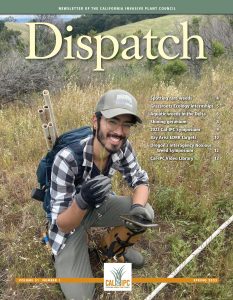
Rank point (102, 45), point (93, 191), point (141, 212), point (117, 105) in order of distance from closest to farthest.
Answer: point (93, 191), point (117, 105), point (141, 212), point (102, 45)

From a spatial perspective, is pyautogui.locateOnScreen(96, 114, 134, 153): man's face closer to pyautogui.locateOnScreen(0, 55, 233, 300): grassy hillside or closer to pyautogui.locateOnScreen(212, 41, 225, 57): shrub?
pyautogui.locateOnScreen(0, 55, 233, 300): grassy hillside

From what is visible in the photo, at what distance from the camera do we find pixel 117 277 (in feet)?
9.71

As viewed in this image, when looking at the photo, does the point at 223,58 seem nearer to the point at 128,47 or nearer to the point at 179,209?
the point at 128,47

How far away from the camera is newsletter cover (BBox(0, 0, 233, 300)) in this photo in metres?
2.74

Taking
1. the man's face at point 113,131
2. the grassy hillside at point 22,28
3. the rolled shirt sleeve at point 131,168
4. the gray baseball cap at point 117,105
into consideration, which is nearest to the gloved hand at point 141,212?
the rolled shirt sleeve at point 131,168

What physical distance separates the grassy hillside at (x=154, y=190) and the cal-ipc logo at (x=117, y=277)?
2.4 inches

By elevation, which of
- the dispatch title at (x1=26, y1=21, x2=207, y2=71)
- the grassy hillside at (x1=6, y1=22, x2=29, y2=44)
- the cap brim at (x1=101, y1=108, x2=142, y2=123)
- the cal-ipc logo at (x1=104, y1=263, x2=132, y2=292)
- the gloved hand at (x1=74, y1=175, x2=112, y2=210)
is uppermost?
the grassy hillside at (x1=6, y1=22, x2=29, y2=44)

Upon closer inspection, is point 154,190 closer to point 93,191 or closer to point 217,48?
point 93,191

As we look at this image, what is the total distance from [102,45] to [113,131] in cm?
97

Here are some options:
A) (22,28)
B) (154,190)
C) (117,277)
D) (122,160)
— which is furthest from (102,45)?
(117,277)

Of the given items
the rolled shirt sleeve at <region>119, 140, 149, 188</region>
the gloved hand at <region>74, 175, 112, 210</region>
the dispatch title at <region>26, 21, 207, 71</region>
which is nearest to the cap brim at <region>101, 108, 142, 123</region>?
the gloved hand at <region>74, 175, 112, 210</region>

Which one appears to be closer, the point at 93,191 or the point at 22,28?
the point at 93,191

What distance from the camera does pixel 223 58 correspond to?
157 inches

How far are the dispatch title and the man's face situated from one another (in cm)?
84
